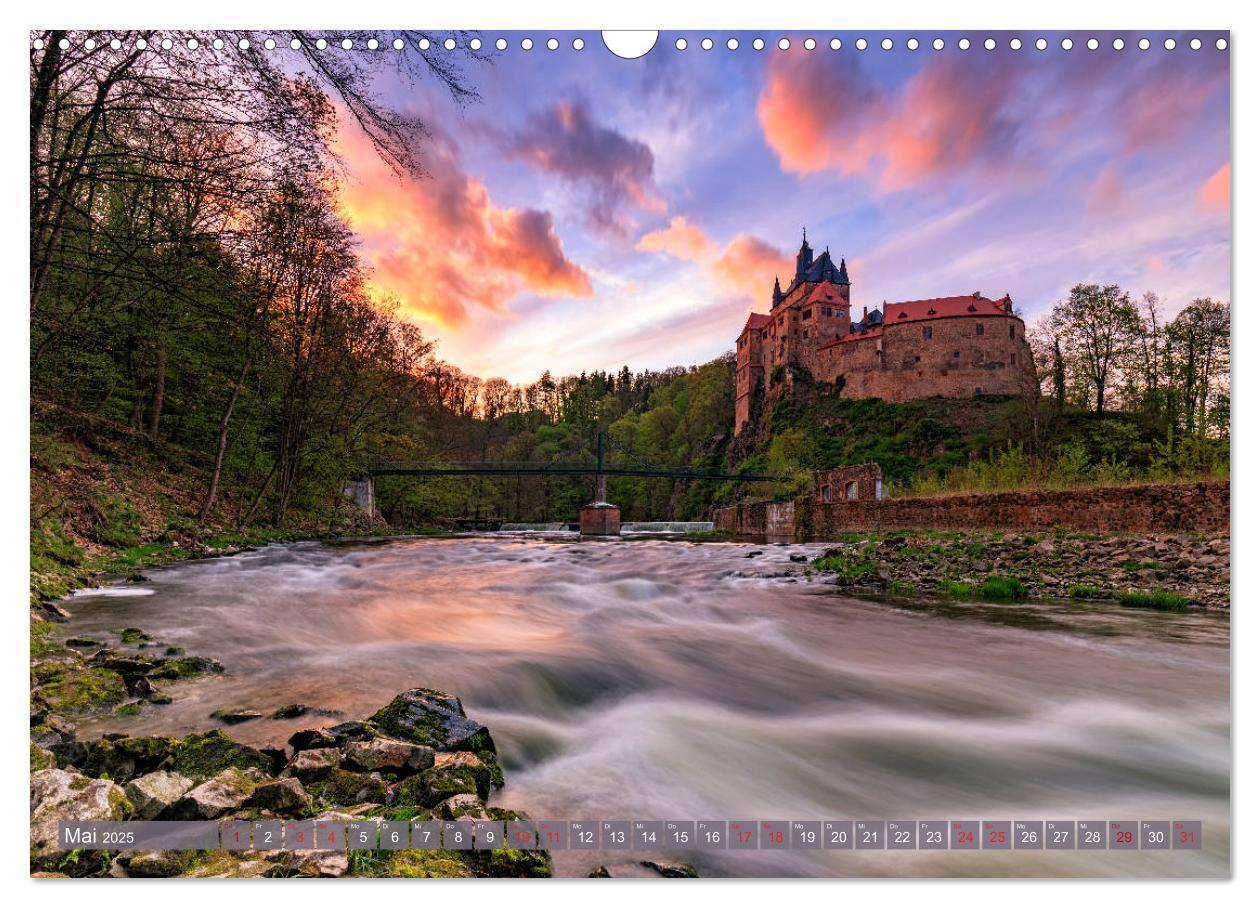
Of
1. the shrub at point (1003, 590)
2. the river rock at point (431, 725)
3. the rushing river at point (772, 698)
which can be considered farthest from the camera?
the shrub at point (1003, 590)

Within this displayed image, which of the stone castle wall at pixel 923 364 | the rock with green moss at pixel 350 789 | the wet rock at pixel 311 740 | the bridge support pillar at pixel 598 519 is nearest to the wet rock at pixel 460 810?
the rock with green moss at pixel 350 789

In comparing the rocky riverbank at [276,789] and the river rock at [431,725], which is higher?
the rocky riverbank at [276,789]

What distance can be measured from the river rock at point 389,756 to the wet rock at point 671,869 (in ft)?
3.47

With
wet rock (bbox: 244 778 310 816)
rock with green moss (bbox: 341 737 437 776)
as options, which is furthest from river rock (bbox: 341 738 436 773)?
wet rock (bbox: 244 778 310 816)

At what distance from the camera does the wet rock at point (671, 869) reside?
1707 mm

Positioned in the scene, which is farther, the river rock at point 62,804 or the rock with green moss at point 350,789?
the rock with green moss at point 350,789

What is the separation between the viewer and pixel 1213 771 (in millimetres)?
2316

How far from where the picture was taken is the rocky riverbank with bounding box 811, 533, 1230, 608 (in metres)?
6.78

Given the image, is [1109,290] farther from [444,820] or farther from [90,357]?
[90,357]

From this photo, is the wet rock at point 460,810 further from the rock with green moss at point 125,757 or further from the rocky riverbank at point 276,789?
the rock with green moss at point 125,757

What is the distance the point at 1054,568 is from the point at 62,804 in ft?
35.5

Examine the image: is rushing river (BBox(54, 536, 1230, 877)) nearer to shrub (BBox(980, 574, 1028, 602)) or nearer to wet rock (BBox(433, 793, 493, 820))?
wet rock (BBox(433, 793, 493, 820))

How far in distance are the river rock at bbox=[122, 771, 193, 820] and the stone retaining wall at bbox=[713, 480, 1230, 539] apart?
4.71 meters

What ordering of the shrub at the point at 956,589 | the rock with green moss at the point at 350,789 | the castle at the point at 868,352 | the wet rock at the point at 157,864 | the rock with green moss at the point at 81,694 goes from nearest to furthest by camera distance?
the wet rock at the point at 157,864 → the rock with green moss at the point at 350,789 → the rock with green moss at the point at 81,694 → the shrub at the point at 956,589 → the castle at the point at 868,352
